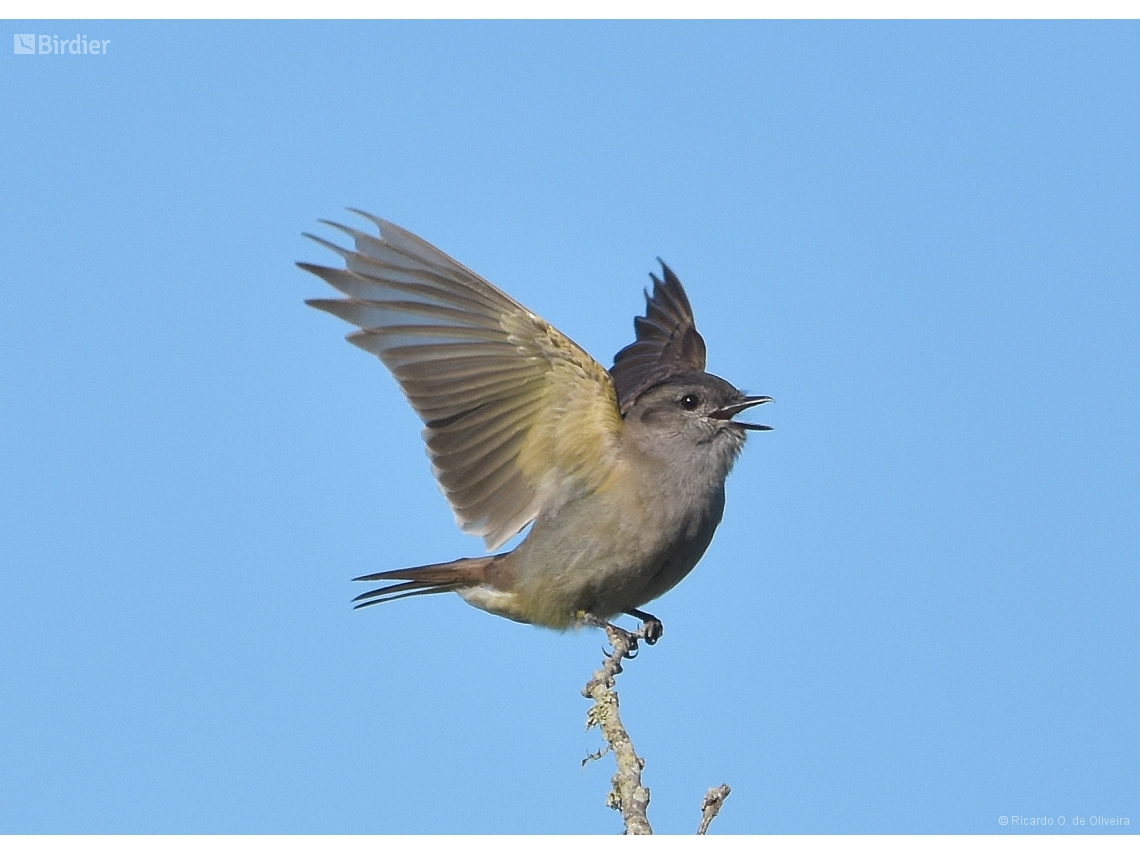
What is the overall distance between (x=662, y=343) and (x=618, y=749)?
6691 mm

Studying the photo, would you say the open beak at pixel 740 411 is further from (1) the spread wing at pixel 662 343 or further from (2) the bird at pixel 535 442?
(1) the spread wing at pixel 662 343

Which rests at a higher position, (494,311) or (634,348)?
(634,348)

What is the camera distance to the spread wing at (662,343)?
39.9ft

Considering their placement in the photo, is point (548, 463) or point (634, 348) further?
point (634, 348)

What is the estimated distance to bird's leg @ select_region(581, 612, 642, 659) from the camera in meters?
8.71

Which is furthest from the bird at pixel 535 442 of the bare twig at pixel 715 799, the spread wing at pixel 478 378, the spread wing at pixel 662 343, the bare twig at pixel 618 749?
the bare twig at pixel 715 799

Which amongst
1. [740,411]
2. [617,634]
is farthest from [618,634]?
[740,411]

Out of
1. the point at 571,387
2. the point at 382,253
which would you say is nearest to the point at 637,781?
the point at 571,387

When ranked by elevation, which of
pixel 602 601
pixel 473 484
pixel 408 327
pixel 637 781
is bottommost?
pixel 637 781

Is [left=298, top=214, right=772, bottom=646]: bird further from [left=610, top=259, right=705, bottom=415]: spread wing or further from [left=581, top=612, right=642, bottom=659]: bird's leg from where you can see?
[left=610, top=259, right=705, bottom=415]: spread wing
